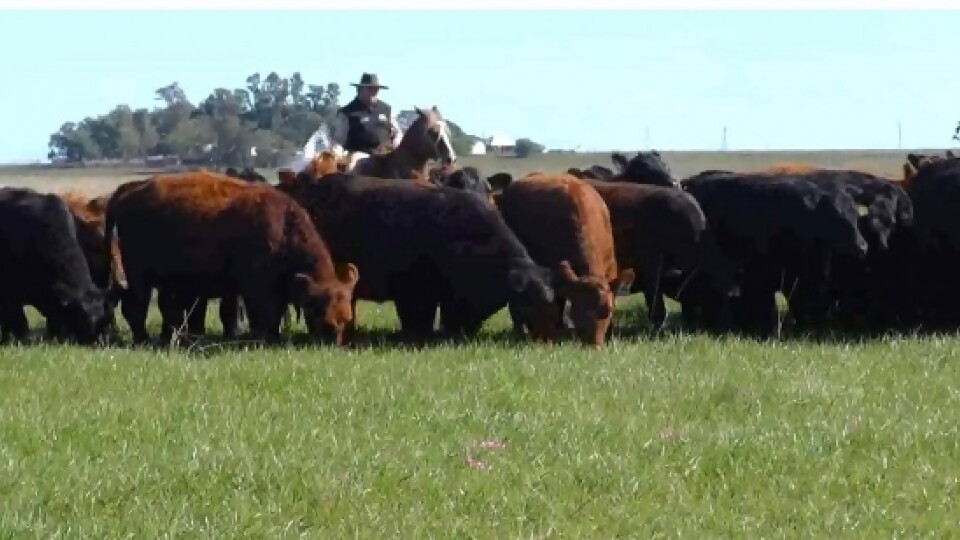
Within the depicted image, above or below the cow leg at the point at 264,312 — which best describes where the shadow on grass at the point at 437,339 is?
below

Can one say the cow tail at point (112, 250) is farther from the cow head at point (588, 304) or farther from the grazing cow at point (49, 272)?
the cow head at point (588, 304)

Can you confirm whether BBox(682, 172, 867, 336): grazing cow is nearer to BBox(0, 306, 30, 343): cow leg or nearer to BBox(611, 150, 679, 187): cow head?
BBox(611, 150, 679, 187): cow head

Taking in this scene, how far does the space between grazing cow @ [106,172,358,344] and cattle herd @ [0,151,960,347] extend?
0.06 ft

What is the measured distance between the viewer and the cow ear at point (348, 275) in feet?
53.0

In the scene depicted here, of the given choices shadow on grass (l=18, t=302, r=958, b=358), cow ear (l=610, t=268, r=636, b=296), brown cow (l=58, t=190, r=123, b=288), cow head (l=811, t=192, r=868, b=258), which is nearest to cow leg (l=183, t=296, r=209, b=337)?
shadow on grass (l=18, t=302, r=958, b=358)

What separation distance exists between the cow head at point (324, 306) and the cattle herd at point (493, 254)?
0.02 m

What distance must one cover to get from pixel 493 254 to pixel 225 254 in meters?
2.49

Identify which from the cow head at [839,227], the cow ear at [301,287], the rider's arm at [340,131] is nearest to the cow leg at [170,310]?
the cow ear at [301,287]

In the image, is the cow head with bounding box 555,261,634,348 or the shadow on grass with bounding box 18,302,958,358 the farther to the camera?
the cow head with bounding box 555,261,634,348

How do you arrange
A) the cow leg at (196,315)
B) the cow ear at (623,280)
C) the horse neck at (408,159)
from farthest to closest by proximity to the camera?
1. the horse neck at (408,159)
2. the cow leg at (196,315)
3. the cow ear at (623,280)

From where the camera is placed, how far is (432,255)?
54.3 ft

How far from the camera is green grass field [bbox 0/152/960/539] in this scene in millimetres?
8641

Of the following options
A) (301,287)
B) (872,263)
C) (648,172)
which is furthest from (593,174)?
(301,287)

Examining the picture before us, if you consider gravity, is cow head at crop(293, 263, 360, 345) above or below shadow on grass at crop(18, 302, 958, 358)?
above
